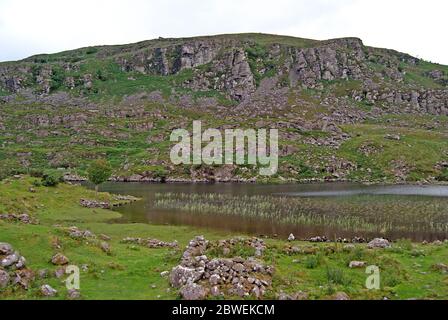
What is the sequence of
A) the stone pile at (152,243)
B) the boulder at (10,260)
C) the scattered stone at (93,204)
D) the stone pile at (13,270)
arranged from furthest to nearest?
1. the scattered stone at (93,204)
2. the stone pile at (152,243)
3. the boulder at (10,260)
4. the stone pile at (13,270)

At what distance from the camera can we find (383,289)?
25.3 m

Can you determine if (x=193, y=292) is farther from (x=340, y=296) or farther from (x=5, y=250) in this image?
(x=5, y=250)

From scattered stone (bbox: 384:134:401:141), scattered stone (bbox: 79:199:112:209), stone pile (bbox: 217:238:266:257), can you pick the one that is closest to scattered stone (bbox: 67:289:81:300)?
stone pile (bbox: 217:238:266:257)

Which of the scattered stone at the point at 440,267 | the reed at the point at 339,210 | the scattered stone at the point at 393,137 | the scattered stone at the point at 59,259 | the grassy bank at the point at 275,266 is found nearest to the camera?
the grassy bank at the point at 275,266

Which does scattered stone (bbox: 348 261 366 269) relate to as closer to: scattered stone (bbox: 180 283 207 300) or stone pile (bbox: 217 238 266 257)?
stone pile (bbox: 217 238 266 257)

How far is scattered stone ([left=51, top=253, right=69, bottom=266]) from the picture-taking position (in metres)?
28.7

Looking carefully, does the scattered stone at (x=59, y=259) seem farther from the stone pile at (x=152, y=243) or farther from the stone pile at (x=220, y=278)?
the stone pile at (x=152, y=243)

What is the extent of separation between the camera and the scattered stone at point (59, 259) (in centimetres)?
2873

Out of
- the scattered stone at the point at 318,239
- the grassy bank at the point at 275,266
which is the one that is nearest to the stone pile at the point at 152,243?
the grassy bank at the point at 275,266

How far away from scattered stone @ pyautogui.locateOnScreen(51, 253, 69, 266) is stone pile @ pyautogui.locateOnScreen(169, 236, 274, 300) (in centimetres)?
806

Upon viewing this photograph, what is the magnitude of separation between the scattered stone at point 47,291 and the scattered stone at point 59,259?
4514 mm
